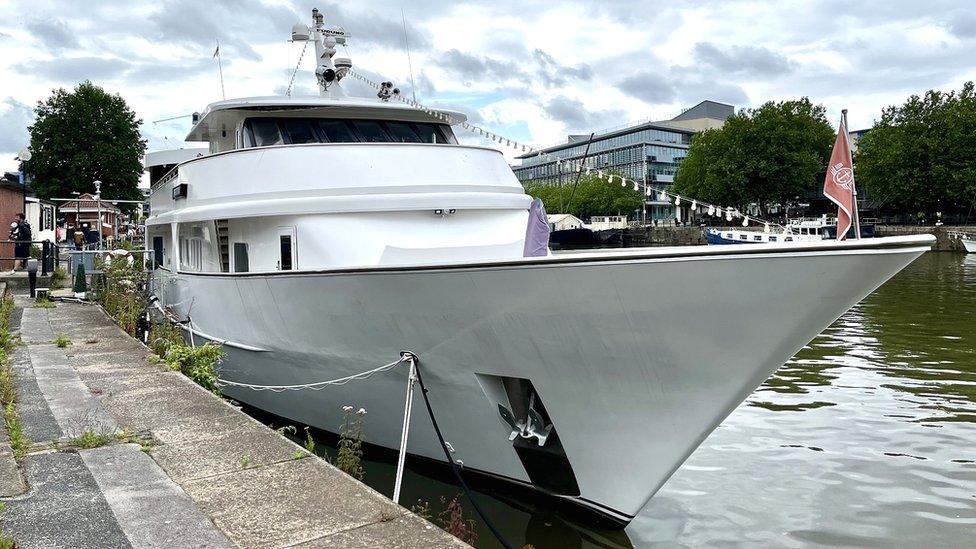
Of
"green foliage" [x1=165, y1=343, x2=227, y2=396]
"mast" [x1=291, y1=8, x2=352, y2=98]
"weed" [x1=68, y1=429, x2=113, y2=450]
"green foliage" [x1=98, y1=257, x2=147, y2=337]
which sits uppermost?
"mast" [x1=291, y1=8, x2=352, y2=98]

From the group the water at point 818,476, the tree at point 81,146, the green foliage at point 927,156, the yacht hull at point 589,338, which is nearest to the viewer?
the yacht hull at point 589,338

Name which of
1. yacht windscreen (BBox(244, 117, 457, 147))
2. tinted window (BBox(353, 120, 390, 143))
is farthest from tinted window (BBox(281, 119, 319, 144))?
tinted window (BBox(353, 120, 390, 143))

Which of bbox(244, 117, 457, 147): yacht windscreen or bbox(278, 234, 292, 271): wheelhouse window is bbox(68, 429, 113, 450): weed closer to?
bbox(278, 234, 292, 271): wheelhouse window

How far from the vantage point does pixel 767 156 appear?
6056cm

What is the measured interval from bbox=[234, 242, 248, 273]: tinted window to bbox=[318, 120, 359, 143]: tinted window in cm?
168

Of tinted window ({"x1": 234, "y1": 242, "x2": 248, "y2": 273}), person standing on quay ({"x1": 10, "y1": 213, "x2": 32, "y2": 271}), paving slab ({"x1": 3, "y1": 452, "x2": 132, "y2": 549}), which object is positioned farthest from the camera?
person standing on quay ({"x1": 10, "y1": 213, "x2": 32, "y2": 271})

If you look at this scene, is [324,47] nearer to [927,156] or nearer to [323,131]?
[323,131]

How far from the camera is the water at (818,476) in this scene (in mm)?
6168

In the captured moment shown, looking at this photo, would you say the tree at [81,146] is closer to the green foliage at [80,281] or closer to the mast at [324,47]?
the green foliage at [80,281]

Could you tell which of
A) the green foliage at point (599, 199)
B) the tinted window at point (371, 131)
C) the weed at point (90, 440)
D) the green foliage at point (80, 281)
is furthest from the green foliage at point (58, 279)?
the green foliage at point (599, 199)

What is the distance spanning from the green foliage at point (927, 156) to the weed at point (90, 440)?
5775 centimetres

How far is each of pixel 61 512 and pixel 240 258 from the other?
4824 mm

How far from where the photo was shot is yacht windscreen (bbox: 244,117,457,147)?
8.95 m

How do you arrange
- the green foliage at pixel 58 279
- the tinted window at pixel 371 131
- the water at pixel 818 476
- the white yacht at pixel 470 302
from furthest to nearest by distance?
1. the green foliage at pixel 58 279
2. the tinted window at pixel 371 131
3. the water at pixel 818 476
4. the white yacht at pixel 470 302
